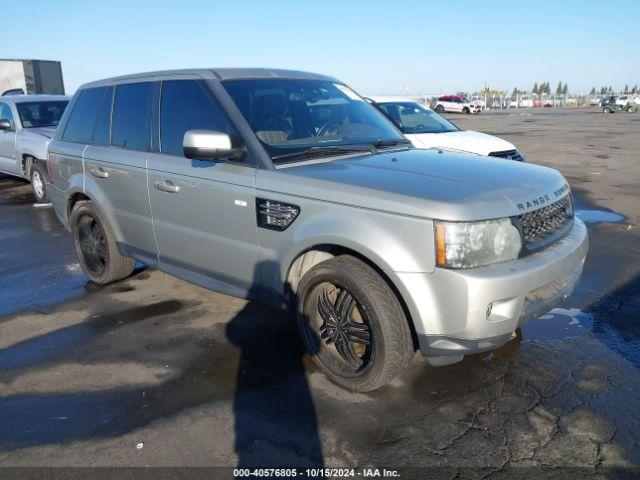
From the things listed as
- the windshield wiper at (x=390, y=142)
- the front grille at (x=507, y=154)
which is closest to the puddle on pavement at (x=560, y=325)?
the windshield wiper at (x=390, y=142)

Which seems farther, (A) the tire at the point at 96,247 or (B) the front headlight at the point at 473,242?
(A) the tire at the point at 96,247

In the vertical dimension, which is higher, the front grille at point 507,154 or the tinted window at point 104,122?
the tinted window at point 104,122

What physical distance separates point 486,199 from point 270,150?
1.49 metres

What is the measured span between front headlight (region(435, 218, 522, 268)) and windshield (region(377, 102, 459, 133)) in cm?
659

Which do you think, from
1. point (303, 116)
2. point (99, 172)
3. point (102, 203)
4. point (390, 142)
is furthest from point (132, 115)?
point (390, 142)

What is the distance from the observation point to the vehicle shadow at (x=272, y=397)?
2.79 m

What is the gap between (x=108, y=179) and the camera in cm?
480

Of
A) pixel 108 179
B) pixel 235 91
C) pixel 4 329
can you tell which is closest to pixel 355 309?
pixel 235 91

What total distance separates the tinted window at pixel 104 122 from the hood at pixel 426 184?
2.16 metres

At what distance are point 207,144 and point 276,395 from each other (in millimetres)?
1642

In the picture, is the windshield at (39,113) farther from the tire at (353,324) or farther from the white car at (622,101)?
the white car at (622,101)

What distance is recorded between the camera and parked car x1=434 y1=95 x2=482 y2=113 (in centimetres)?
5138

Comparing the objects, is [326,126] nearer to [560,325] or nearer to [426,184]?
[426,184]

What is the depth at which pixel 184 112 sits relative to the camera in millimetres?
4176
